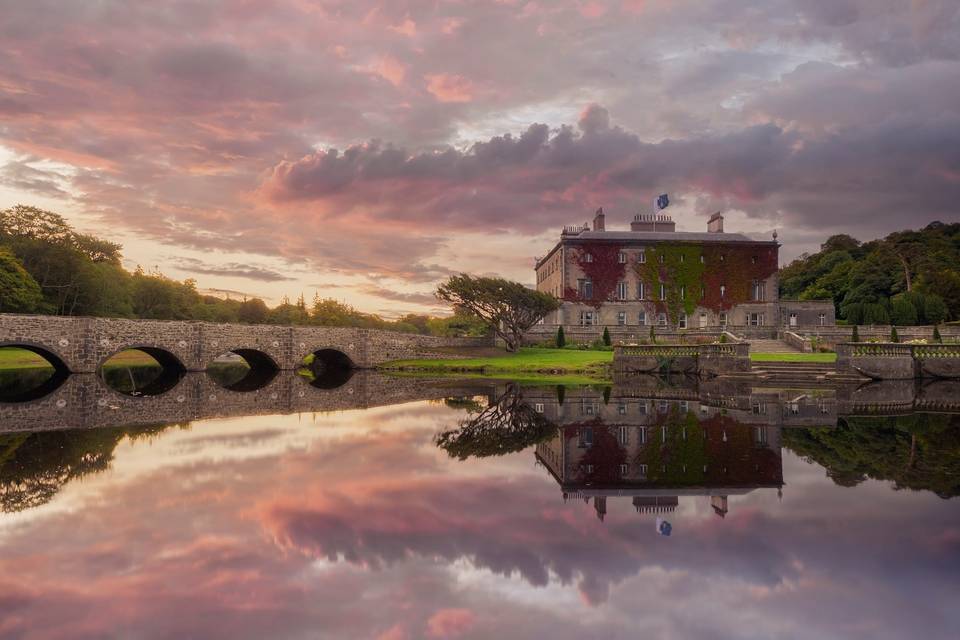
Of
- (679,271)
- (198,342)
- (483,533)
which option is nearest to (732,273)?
(679,271)

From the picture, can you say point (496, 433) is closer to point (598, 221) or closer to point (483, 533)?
point (483, 533)

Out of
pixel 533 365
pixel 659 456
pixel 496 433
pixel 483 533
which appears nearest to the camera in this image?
pixel 483 533

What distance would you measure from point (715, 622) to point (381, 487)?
594cm

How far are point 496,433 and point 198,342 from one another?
33.2m

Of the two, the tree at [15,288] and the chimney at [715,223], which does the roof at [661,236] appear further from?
the tree at [15,288]

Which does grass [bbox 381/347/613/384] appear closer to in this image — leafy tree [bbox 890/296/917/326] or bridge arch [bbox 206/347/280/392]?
bridge arch [bbox 206/347/280/392]

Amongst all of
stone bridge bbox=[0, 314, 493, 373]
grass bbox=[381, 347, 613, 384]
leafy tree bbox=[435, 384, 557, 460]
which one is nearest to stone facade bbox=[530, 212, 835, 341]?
grass bbox=[381, 347, 613, 384]

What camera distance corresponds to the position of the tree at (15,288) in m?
52.1

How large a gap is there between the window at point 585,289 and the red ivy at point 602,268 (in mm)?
326

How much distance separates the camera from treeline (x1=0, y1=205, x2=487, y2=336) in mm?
55531

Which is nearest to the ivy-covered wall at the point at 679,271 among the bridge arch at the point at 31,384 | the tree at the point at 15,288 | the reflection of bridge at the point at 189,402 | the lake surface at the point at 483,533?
the reflection of bridge at the point at 189,402

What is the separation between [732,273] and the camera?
66500 mm

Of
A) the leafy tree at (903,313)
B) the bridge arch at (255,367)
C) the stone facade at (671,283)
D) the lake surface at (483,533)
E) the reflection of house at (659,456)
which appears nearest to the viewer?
the lake surface at (483,533)

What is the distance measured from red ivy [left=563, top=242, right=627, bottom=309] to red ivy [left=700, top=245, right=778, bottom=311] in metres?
9.30
